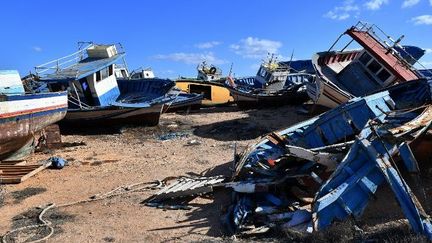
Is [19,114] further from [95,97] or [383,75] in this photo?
[383,75]

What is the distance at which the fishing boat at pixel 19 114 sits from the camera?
436 inches

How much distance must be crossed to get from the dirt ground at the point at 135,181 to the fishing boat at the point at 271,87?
319 centimetres

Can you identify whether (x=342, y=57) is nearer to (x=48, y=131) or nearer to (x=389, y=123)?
(x=389, y=123)

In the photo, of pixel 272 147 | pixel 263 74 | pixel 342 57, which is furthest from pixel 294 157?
pixel 263 74

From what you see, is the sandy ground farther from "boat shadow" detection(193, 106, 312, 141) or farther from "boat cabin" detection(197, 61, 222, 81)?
"boat cabin" detection(197, 61, 222, 81)

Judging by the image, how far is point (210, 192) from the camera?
8656 mm

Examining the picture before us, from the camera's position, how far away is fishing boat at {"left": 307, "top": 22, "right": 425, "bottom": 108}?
15.1m

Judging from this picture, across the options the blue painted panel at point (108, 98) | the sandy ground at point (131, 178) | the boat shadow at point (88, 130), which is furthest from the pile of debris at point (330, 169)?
the blue painted panel at point (108, 98)

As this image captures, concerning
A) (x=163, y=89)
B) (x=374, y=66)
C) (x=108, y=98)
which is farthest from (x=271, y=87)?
(x=108, y=98)

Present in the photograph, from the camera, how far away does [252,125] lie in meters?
16.5

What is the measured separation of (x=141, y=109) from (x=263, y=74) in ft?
32.1

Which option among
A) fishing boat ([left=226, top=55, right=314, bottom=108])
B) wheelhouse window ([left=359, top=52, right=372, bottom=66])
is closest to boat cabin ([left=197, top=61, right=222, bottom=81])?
fishing boat ([left=226, top=55, right=314, bottom=108])

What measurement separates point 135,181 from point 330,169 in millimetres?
4468

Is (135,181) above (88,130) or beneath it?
beneath
